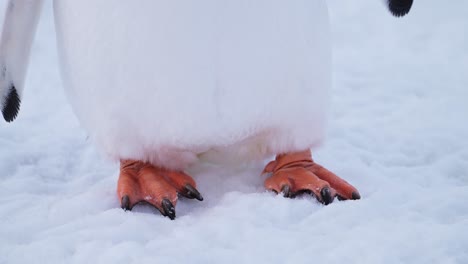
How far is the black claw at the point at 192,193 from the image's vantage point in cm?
144

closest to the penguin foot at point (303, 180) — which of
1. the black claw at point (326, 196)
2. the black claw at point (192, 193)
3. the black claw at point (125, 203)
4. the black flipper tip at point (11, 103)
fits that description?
the black claw at point (326, 196)

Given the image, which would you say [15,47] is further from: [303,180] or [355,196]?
[355,196]

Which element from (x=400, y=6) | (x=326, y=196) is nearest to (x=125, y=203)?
(x=326, y=196)

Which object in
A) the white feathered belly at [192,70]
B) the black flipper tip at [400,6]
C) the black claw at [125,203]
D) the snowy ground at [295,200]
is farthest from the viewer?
the black flipper tip at [400,6]

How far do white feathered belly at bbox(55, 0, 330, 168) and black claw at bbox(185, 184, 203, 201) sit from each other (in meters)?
0.09

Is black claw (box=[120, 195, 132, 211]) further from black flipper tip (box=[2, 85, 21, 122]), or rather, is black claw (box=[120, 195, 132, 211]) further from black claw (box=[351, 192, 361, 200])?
black claw (box=[351, 192, 361, 200])

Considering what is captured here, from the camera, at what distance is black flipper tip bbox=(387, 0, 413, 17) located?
59.4 inches

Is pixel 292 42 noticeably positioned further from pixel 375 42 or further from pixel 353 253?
pixel 375 42

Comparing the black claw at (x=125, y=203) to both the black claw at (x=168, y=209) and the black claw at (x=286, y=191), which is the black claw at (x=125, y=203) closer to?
the black claw at (x=168, y=209)

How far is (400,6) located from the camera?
151cm

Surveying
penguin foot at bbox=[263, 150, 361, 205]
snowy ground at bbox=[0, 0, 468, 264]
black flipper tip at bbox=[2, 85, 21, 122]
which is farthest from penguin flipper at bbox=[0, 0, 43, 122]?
penguin foot at bbox=[263, 150, 361, 205]

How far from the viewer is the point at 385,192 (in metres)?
1.44

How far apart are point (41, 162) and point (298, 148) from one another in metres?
0.73

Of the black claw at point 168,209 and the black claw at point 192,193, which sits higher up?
the black claw at point 192,193
